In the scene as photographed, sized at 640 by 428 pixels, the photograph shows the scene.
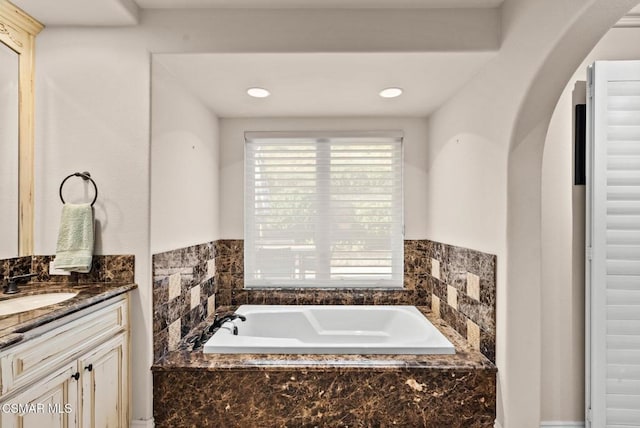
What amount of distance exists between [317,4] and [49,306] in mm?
1900

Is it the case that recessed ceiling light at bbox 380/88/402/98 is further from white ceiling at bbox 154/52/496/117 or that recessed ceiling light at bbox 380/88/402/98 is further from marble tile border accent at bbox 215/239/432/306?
marble tile border accent at bbox 215/239/432/306

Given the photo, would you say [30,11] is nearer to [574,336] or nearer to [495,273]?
[495,273]

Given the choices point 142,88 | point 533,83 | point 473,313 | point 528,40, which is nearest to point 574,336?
point 473,313

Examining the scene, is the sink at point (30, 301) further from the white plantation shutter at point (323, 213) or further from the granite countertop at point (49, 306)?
the white plantation shutter at point (323, 213)

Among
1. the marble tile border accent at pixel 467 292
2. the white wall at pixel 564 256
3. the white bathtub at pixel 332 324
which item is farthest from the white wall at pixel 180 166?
the white wall at pixel 564 256

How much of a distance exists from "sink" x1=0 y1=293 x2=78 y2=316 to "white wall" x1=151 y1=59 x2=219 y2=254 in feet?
1.56

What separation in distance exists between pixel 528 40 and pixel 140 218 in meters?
2.13

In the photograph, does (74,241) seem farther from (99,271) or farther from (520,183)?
(520,183)

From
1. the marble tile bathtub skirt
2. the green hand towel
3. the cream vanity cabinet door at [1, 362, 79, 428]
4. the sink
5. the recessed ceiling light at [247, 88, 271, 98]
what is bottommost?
the marble tile bathtub skirt

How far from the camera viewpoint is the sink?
69.3 inches

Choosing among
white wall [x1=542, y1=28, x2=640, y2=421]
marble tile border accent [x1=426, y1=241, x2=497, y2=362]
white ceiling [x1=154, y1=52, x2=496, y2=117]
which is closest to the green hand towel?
white ceiling [x1=154, y1=52, x2=496, y2=117]

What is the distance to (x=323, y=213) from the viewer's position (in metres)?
3.48

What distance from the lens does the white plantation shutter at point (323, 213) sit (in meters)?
3.47

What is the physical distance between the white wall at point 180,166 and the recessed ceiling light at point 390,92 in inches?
53.0
